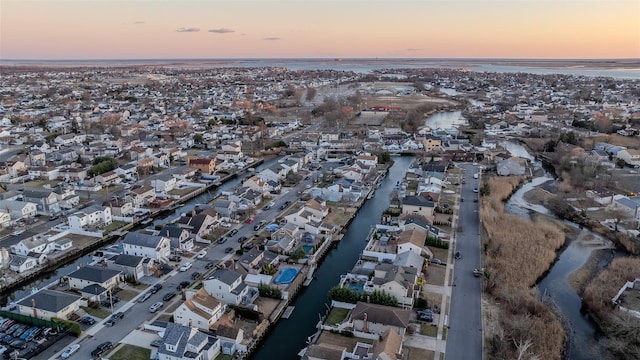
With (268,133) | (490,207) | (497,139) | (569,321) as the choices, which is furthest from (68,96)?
(569,321)

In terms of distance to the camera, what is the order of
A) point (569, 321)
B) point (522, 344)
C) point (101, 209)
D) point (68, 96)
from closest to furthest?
point (522, 344) → point (569, 321) → point (101, 209) → point (68, 96)

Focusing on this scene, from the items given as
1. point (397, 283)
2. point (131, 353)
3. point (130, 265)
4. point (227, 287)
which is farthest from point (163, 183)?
point (397, 283)

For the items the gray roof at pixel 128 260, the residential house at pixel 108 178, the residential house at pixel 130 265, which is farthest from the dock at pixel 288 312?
the residential house at pixel 108 178

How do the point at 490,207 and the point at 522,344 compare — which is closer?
the point at 522,344

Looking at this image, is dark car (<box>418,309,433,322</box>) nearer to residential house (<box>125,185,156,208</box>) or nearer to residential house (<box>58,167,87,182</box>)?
residential house (<box>125,185,156,208</box>)

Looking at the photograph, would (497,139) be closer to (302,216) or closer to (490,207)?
(490,207)

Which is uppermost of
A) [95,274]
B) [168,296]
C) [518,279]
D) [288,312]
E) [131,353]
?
[95,274]

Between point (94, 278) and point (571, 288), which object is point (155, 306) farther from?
A: point (571, 288)
